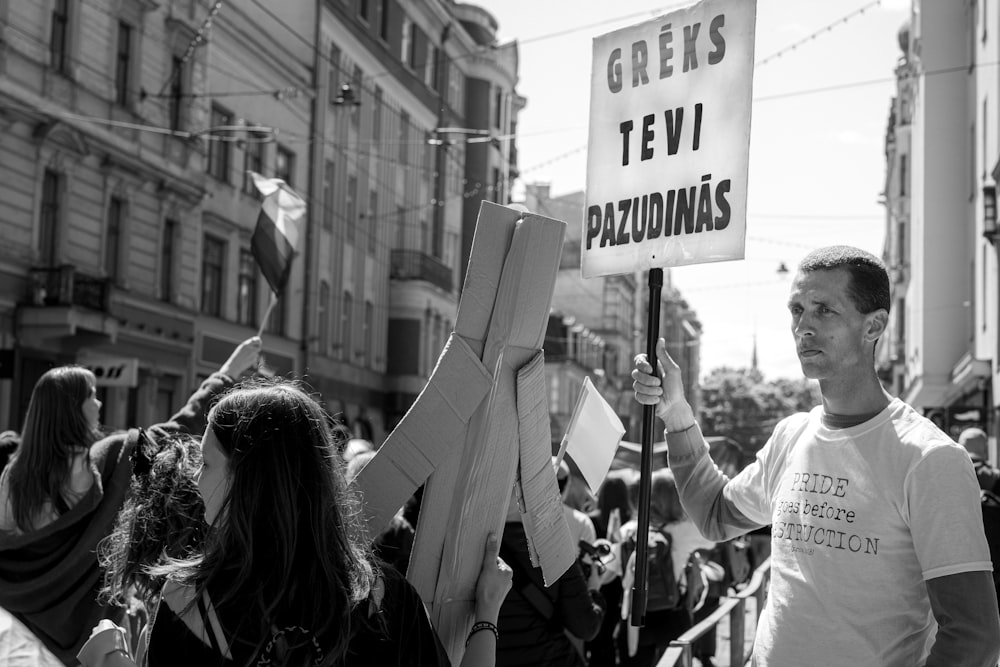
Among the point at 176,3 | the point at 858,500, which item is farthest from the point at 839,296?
the point at 176,3

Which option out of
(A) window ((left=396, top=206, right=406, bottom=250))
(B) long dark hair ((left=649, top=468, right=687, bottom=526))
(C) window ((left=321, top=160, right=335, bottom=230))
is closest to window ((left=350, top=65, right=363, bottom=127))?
(C) window ((left=321, top=160, right=335, bottom=230))

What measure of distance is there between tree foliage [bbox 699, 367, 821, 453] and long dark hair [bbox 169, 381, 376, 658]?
97.1 meters

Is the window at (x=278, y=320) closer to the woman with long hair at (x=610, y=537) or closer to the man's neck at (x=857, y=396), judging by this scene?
the woman with long hair at (x=610, y=537)

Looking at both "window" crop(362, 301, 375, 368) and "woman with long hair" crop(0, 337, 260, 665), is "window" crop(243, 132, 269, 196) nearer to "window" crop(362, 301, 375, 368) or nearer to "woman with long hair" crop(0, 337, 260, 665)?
"window" crop(362, 301, 375, 368)

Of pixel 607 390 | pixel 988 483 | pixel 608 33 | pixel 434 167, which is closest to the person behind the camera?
pixel 608 33

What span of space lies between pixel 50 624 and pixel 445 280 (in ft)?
121

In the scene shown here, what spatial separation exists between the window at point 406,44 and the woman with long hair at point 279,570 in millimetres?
36670

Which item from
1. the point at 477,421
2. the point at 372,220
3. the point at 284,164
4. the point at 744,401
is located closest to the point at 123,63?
the point at 284,164

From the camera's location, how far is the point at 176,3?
25047 mm

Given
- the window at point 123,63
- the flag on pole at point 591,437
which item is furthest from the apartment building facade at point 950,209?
the flag on pole at point 591,437

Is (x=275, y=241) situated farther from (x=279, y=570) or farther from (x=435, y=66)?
(x=435, y=66)

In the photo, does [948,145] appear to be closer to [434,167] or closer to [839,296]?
[434,167]

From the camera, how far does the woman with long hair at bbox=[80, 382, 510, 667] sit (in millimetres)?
2432

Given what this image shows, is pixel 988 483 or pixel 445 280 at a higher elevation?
pixel 445 280
